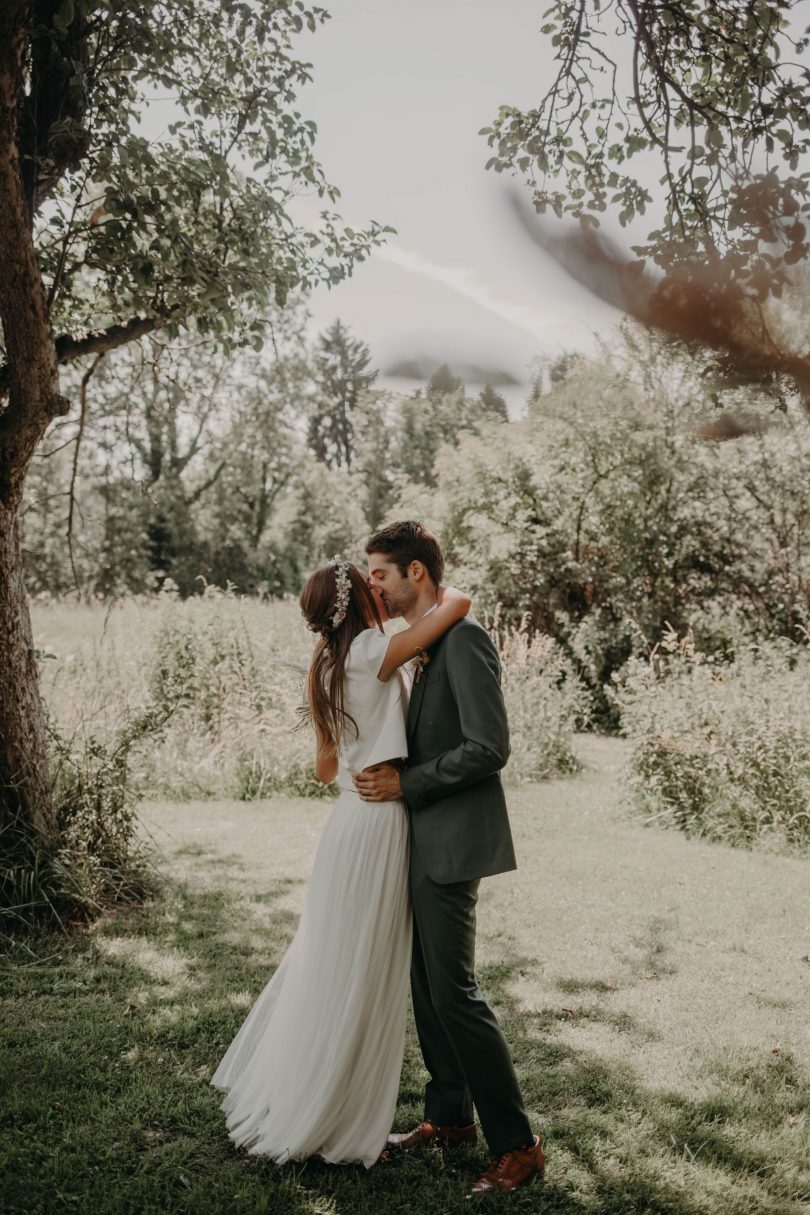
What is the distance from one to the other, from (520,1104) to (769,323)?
2742 millimetres

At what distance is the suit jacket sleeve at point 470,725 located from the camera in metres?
2.80

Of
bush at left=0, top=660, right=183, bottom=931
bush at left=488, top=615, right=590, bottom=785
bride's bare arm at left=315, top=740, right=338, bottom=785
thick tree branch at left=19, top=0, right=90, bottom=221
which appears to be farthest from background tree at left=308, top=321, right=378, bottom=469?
bush at left=488, top=615, right=590, bottom=785

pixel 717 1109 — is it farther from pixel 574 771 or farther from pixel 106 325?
pixel 574 771

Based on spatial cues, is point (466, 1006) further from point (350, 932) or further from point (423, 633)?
point (423, 633)

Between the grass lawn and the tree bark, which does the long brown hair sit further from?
the tree bark

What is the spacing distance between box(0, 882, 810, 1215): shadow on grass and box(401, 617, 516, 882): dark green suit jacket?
1081 millimetres

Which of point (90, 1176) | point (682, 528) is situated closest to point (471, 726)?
point (90, 1176)

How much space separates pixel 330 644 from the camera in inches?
123

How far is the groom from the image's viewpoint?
2848 millimetres

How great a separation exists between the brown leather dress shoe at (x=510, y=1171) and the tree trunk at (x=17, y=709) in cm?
333

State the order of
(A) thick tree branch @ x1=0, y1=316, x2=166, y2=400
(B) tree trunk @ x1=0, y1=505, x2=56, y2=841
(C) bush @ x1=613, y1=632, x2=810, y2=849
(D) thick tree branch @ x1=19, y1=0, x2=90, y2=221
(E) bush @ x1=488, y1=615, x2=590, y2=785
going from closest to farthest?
(D) thick tree branch @ x1=19, y1=0, x2=90, y2=221, (B) tree trunk @ x1=0, y1=505, x2=56, y2=841, (A) thick tree branch @ x1=0, y1=316, x2=166, y2=400, (C) bush @ x1=613, y1=632, x2=810, y2=849, (E) bush @ x1=488, y1=615, x2=590, y2=785

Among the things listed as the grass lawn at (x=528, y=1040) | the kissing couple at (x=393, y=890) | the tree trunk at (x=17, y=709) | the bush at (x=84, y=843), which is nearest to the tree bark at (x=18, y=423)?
the tree trunk at (x=17, y=709)

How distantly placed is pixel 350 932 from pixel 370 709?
0.75 m

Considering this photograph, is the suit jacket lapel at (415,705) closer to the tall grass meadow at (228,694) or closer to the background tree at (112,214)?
the background tree at (112,214)
